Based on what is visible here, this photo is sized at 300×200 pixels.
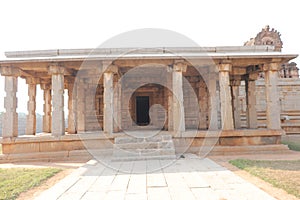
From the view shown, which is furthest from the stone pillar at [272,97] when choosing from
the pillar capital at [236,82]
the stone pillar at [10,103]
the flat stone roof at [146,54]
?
the stone pillar at [10,103]

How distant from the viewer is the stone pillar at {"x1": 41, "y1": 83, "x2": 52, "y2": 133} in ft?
41.8

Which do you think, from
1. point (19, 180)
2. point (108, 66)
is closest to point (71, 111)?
point (108, 66)

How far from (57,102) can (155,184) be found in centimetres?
573

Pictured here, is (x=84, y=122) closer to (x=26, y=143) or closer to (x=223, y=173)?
(x=26, y=143)

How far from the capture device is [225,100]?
357 inches

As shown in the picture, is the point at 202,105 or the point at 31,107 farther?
the point at 202,105

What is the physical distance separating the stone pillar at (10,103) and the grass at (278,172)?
8163 mm

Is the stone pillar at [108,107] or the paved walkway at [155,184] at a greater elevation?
the stone pillar at [108,107]

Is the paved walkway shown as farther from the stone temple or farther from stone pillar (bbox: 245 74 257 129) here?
stone pillar (bbox: 245 74 257 129)

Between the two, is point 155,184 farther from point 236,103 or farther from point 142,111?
point 142,111

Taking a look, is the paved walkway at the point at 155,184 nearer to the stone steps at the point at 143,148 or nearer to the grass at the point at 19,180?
the grass at the point at 19,180

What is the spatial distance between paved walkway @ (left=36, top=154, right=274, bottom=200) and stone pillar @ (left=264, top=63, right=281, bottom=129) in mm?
4118

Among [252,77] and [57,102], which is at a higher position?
[252,77]

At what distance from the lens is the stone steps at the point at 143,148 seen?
7.64 metres
